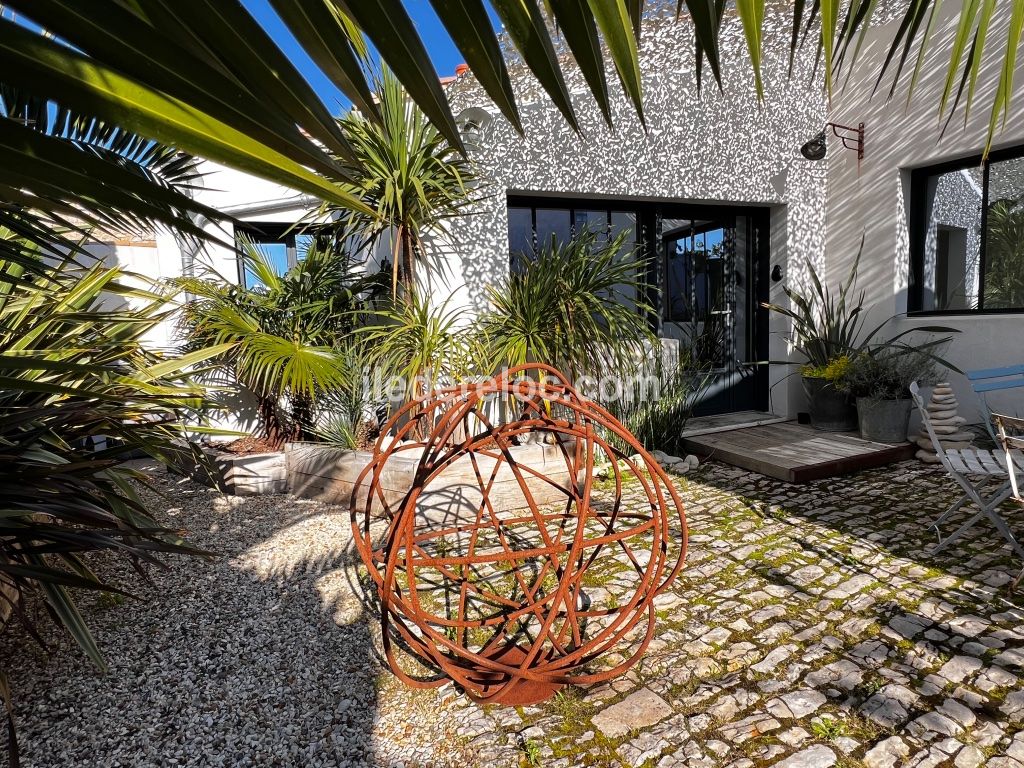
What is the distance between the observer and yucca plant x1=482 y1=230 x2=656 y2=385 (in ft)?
12.5

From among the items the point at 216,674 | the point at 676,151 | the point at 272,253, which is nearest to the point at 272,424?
the point at 272,253

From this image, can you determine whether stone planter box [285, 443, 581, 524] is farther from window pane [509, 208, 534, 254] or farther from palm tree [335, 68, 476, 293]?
window pane [509, 208, 534, 254]

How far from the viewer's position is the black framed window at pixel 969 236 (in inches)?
185

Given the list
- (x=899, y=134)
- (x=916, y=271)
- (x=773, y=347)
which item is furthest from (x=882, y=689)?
(x=899, y=134)

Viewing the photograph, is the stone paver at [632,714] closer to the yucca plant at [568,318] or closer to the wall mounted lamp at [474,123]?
the yucca plant at [568,318]

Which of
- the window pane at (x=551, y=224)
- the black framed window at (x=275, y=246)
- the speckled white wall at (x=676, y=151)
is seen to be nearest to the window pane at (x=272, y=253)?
the black framed window at (x=275, y=246)

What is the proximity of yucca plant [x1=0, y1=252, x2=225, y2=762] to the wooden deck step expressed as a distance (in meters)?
3.86

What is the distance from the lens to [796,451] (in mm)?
Answer: 4559

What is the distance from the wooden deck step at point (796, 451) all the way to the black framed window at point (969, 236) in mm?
1551

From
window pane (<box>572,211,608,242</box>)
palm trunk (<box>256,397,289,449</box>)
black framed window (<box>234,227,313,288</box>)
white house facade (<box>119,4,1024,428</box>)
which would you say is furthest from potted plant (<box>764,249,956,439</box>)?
black framed window (<box>234,227,313,288</box>)

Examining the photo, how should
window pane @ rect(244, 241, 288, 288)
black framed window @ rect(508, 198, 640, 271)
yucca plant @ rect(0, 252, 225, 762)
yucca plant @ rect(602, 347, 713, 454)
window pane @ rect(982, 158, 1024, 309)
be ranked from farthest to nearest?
window pane @ rect(244, 241, 288, 288)
black framed window @ rect(508, 198, 640, 271)
window pane @ rect(982, 158, 1024, 309)
yucca plant @ rect(602, 347, 713, 454)
yucca plant @ rect(0, 252, 225, 762)

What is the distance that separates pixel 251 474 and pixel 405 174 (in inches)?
95.0

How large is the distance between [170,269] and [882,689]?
19.5ft

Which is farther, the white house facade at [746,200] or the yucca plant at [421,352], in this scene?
the white house facade at [746,200]
